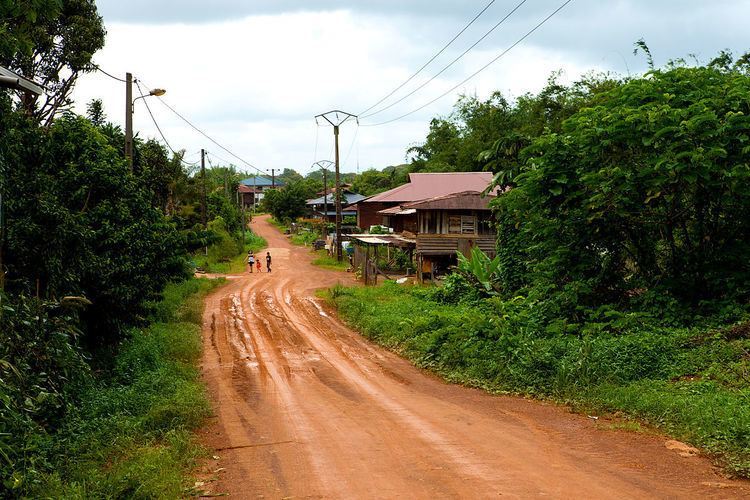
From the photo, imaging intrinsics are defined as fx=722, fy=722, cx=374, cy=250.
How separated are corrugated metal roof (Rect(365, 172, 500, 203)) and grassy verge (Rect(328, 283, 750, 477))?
2756 cm

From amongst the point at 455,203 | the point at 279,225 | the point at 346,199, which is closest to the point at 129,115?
the point at 455,203

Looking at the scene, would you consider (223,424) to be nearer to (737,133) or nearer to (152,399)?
(152,399)

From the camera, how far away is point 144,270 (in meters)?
16.5

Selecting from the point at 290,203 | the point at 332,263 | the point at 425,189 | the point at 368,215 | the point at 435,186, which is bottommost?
the point at 332,263

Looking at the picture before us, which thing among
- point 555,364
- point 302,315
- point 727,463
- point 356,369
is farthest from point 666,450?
point 302,315

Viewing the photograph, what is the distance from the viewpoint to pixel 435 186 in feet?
161

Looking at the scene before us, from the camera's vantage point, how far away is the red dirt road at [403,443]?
27.6ft

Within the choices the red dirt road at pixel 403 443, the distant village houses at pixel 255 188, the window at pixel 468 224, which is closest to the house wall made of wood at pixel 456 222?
the window at pixel 468 224

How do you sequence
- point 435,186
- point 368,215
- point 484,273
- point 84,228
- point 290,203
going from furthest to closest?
point 290,203 < point 368,215 < point 435,186 < point 484,273 < point 84,228

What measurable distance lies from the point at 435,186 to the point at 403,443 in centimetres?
3939

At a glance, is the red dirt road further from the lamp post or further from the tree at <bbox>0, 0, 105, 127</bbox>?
the tree at <bbox>0, 0, 105, 127</bbox>

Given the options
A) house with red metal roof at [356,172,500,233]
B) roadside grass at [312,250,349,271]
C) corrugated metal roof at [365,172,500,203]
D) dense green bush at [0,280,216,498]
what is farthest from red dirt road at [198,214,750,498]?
roadside grass at [312,250,349,271]

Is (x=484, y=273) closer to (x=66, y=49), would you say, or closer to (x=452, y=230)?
(x=452, y=230)

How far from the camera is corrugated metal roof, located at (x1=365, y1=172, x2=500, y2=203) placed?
4725cm
